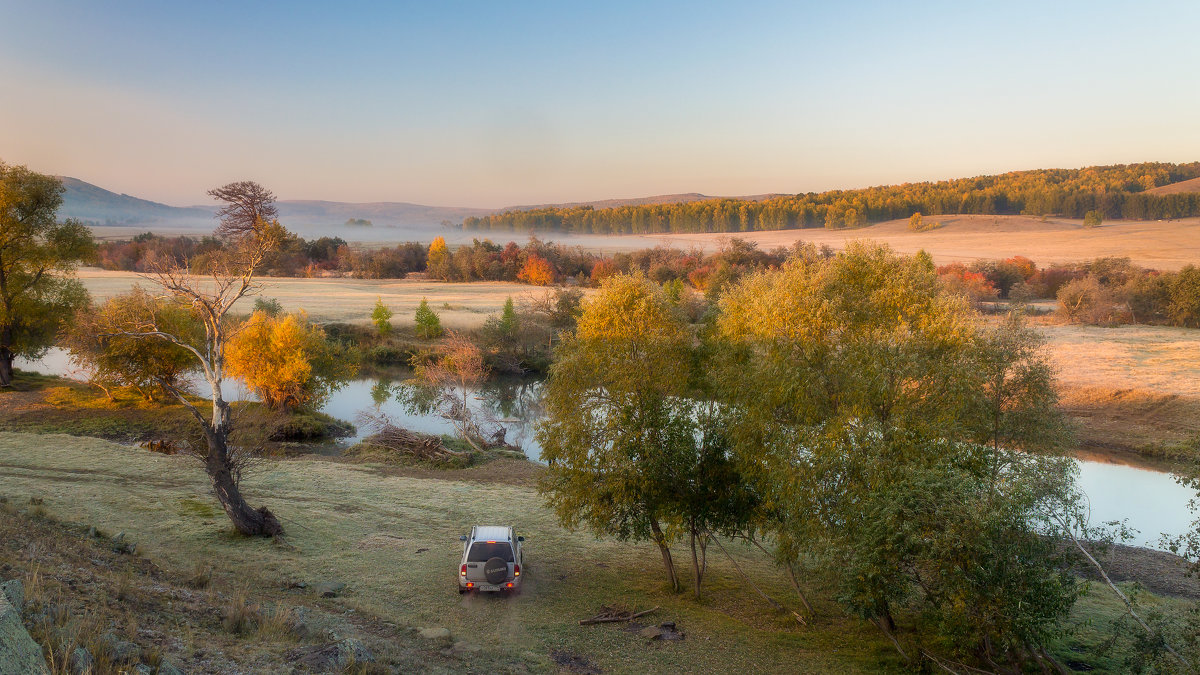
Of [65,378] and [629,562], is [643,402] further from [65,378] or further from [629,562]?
[65,378]

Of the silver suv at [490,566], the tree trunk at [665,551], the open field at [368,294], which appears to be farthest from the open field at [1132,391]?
the open field at [368,294]

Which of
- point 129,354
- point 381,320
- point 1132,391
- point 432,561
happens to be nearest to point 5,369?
point 129,354

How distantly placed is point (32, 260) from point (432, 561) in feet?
139

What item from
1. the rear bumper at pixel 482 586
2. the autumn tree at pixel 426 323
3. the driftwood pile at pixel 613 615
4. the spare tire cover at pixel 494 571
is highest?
the autumn tree at pixel 426 323

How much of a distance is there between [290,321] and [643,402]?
31659 mm

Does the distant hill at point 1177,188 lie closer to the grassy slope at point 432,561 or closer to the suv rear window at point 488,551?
the grassy slope at point 432,561

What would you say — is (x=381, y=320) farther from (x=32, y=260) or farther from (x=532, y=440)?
(x=532, y=440)

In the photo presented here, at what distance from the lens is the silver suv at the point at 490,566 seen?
1692 centimetres

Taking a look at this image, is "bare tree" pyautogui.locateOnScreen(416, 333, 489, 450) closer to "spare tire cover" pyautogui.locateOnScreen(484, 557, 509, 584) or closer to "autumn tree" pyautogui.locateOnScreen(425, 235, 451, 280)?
"spare tire cover" pyautogui.locateOnScreen(484, 557, 509, 584)

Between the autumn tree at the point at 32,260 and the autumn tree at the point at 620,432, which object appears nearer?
the autumn tree at the point at 620,432

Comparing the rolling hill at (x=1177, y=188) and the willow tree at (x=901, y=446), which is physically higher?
the rolling hill at (x=1177, y=188)

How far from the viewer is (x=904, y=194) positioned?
189875 mm

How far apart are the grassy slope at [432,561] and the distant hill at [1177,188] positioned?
181 metres

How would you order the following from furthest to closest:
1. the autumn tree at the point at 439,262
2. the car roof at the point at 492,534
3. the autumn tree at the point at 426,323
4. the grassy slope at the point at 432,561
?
1. the autumn tree at the point at 439,262
2. the autumn tree at the point at 426,323
3. the car roof at the point at 492,534
4. the grassy slope at the point at 432,561
